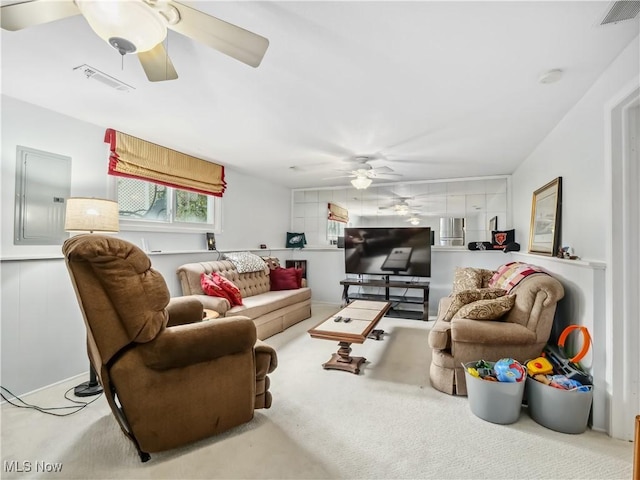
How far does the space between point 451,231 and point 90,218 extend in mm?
4843

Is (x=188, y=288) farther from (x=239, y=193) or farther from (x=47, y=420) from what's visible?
(x=239, y=193)

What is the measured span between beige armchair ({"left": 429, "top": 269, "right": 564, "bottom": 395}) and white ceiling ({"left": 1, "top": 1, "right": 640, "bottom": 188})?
1476 mm

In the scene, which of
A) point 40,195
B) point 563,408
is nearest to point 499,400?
point 563,408

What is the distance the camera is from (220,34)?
125 cm

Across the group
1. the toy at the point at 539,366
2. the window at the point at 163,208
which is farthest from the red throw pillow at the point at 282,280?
the toy at the point at 539,366

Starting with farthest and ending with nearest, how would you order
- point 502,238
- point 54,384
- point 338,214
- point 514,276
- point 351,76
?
point 338,214, point 502,238, point 514,276, point 54,384, point 351,76

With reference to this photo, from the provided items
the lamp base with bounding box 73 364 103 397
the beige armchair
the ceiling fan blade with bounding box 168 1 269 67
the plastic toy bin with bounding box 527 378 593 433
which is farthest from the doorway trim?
the lamp base with bounding box 73 364 103 397

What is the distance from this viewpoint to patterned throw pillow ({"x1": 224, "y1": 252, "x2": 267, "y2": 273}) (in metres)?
4.15

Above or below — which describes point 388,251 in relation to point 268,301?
above

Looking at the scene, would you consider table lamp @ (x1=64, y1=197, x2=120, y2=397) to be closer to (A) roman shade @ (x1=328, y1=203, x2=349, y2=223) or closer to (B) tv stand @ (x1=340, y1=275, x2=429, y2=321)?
(B) tv stand @ (x1=340, y1=275, x2=429, y2=321)

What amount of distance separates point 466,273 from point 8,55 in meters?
4.58

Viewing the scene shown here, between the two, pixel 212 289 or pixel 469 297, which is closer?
pixel 469 297

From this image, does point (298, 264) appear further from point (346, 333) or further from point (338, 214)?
point (346, 333)

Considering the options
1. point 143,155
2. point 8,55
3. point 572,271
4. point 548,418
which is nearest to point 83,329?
point 143,155
